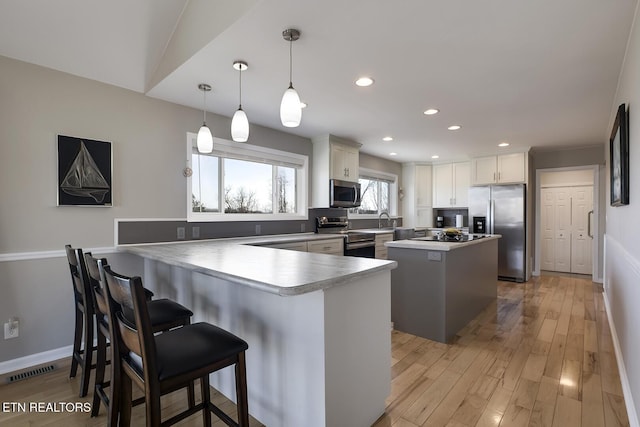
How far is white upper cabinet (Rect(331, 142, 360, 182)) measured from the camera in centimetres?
450

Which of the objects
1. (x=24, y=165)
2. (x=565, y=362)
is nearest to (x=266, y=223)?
(x=24, y=165)

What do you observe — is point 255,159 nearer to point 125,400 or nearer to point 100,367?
point 100,367

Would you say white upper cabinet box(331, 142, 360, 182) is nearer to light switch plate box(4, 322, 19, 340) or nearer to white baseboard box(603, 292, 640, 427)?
white baseboard box(603, 292, 640, 427)

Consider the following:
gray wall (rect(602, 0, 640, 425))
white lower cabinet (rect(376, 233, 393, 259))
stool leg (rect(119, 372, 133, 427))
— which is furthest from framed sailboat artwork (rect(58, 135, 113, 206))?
gray wall (rect(602, 0, 640, 425))

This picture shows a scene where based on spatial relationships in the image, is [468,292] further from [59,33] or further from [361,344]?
[59,33]

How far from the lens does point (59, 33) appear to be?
2.24 metres

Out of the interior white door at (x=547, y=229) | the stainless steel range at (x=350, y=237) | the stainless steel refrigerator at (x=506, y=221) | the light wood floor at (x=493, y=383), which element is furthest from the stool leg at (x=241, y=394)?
the interior white door at (x=547, y=229)

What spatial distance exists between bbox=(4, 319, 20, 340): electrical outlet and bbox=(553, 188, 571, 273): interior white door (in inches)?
313

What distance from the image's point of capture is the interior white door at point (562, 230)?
6016mm

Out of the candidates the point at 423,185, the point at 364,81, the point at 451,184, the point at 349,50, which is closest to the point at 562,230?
the point at 451,184

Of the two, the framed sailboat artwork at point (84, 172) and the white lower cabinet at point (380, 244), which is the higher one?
the framed sailboat artwork at point (84, 172)

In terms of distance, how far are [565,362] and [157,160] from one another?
3926 mm

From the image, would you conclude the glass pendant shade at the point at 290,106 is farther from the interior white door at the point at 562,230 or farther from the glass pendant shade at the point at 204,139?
the interior white door at the point at 562,230

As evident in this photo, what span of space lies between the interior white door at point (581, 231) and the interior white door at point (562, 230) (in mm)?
61
